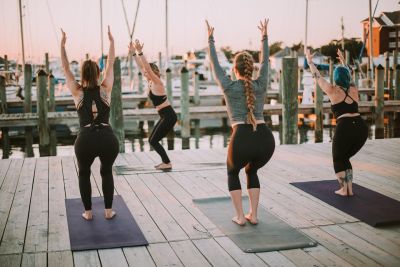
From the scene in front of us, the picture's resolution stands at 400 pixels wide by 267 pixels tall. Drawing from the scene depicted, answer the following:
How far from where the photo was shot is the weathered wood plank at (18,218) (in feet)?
13.6

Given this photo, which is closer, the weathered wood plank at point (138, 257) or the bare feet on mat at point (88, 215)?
the weathered wood plank at point (138, 257)

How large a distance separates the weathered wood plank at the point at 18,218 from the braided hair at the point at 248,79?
219 cm

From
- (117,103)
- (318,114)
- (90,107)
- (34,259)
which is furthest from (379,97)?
(34,259)

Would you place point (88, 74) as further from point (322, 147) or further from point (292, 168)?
point (322, 147)

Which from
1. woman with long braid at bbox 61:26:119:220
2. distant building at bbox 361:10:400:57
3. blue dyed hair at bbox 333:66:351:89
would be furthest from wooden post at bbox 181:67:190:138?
distant building at bbox 361:10:400:57

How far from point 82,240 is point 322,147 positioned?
601cm

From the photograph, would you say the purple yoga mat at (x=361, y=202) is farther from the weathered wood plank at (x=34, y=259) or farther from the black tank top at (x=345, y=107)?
the weathered wood plank at (x=34, y=259)

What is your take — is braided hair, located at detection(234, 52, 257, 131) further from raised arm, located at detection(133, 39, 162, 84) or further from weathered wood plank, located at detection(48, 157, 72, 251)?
raised arm, located at detection(133, 39, 162, 84)

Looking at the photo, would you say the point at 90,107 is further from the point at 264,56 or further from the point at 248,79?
the point at 264,56

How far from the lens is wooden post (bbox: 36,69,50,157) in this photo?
12484mm

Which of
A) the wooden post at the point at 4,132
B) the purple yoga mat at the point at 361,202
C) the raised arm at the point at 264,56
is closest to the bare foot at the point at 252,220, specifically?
the purple yoga mat at the point at 361,202

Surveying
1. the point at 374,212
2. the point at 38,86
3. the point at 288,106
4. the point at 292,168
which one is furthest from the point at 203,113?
the point at 374,212

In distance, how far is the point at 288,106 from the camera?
9.55 metres

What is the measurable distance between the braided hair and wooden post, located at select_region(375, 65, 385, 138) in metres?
11.0
